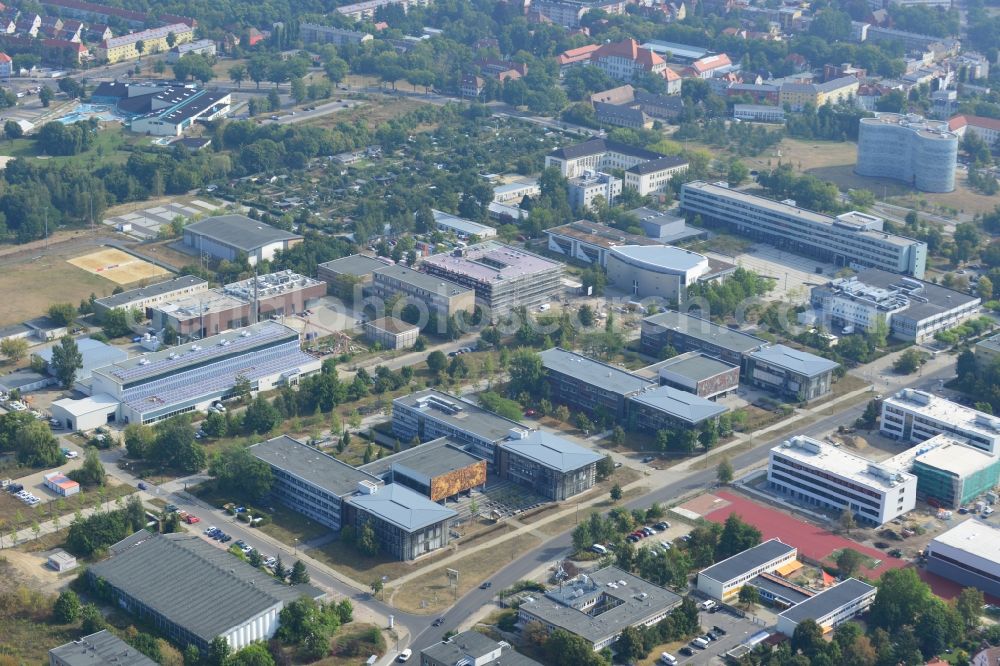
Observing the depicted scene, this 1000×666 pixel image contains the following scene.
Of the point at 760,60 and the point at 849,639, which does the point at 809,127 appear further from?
the point at 849,639

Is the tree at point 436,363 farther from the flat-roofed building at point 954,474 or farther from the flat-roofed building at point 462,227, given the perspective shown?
the flat-roofed building at point 954,474

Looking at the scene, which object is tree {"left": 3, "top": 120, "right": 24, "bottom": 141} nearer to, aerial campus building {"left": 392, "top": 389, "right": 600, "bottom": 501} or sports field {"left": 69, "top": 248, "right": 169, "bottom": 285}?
sports field {"left": 69, "top": 248, "right": 169, "bottom": 285}

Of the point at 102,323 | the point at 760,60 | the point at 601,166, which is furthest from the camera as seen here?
the point at 760,60

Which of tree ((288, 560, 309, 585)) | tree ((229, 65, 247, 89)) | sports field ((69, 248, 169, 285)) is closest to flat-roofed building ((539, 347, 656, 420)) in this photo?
tree ((288, 560, 309, 585))

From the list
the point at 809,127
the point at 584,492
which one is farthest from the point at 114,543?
the point at 809,127

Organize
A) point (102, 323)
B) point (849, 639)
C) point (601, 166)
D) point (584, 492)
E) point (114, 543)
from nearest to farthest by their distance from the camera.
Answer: point (849, 639) < point (114, 543) < point (584, 492) < point (102, 323) < point (601, 166)
